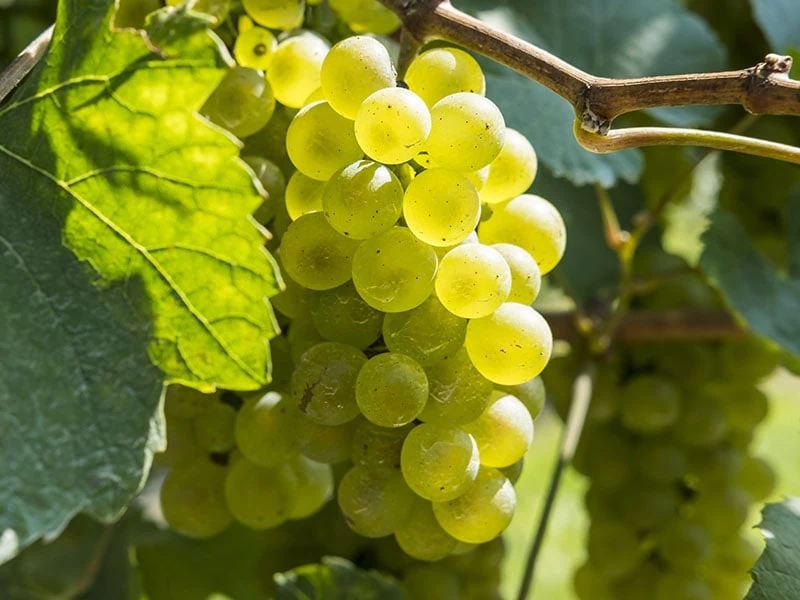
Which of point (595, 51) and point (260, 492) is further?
point (595, 51)

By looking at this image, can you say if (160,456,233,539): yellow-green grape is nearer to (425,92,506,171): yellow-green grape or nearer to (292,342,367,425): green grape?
(292,342,367,425): green grape

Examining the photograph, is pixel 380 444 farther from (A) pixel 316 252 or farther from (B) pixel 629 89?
(B) pixel 629 89

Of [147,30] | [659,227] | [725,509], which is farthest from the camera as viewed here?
[659,227]

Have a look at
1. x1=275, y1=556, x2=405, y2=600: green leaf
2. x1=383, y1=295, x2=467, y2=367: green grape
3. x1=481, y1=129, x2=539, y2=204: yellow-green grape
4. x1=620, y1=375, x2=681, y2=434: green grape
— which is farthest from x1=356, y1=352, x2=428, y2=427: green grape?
x1=620, y1=375, x2=681, y2=434: green grape

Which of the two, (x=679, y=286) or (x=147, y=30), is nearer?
(x=147, y=30)

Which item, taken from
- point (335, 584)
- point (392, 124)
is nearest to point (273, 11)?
point (392, 124)

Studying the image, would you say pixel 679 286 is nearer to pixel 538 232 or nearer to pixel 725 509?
pixel 725 509

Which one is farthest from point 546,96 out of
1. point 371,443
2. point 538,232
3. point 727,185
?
point 727,185
